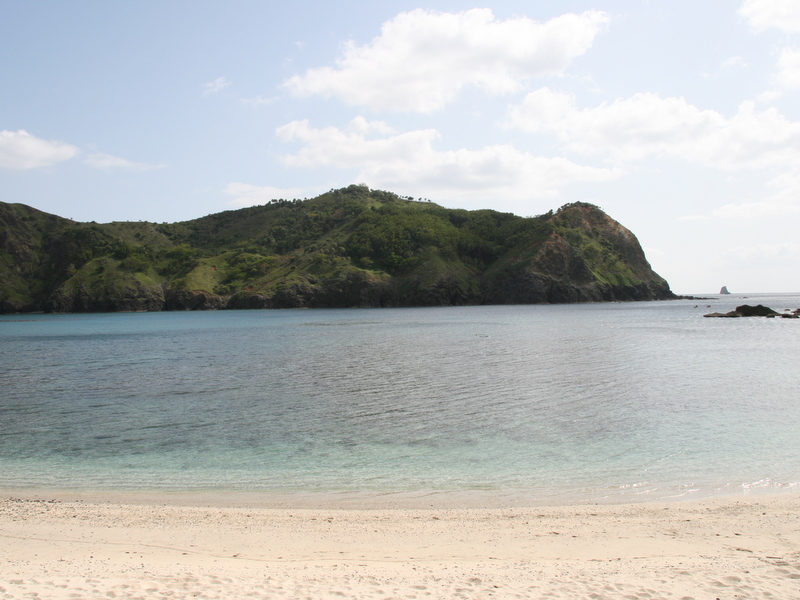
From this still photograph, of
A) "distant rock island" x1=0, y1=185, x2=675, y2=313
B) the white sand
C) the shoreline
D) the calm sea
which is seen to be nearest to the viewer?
the white sand

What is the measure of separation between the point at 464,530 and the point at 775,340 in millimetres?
54949

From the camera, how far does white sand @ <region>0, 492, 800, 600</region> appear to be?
23.9 ft

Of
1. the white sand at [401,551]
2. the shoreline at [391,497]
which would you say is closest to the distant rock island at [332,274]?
the shoreline at [391,497]

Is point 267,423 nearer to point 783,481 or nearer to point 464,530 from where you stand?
point 464,530

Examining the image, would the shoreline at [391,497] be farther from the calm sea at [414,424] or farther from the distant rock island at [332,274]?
the distant rock island at [332,274]

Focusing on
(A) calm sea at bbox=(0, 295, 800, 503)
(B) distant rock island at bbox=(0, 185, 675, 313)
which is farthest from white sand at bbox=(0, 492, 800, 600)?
(B) distant rock island at bbox=(0, 185, 675, 313)

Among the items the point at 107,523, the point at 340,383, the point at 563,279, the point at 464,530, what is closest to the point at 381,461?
the point at 464,530

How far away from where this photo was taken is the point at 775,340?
172 ft

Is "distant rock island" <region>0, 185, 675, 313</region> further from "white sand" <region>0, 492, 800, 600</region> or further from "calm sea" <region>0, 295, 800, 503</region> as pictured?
"white sand" <region>0, 492, 800, 600</region>

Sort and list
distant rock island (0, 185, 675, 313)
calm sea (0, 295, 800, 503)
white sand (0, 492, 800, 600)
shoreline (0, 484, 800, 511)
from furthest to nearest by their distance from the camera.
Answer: distant rock island (0, 185, 675, 313) < calm sea (0, 295, 800, 503) < shoreline (0, 484, 800, 511) < white sand (0, 492, 800, 600)

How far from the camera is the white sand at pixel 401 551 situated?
287 inches

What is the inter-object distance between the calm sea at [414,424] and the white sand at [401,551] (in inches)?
73.4

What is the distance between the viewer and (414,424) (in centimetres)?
2042

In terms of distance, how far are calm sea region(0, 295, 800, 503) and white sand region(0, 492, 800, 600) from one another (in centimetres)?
187
